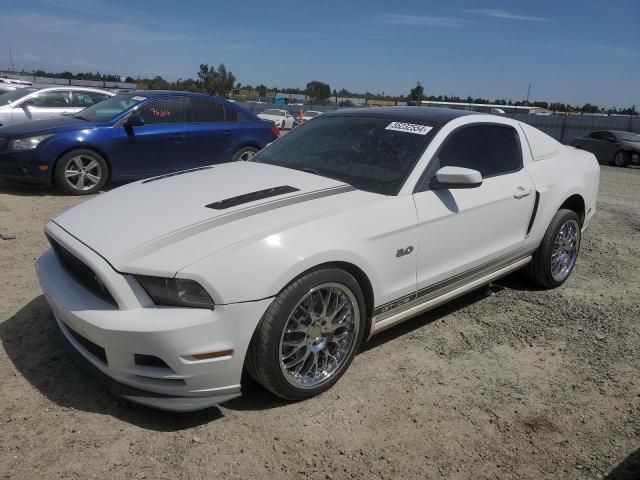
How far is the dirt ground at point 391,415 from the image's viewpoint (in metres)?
2.33

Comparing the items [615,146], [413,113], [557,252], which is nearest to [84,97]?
[413,113]

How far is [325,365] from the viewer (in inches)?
113

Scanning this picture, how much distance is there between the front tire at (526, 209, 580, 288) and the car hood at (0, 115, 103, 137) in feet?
19.3

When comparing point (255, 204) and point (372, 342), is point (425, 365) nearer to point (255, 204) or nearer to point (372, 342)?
point (372, 342)

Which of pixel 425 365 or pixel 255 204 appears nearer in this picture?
pixel 255 204

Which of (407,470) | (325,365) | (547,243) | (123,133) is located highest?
(123,133)

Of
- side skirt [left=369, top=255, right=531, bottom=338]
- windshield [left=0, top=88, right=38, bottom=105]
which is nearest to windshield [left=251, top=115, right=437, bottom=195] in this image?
side skirt [left=369, top=255, right=531, bottom=338]

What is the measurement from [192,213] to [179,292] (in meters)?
0.57

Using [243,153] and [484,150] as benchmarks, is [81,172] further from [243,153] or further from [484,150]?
[484,150]

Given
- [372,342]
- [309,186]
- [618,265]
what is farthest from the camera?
[618,265]

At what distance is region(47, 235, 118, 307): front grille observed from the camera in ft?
8.11

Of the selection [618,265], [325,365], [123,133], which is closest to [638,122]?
[618,265]

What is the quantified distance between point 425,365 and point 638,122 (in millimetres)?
29795

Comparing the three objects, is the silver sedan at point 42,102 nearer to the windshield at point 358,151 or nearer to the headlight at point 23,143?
the headlight at point 23,143
